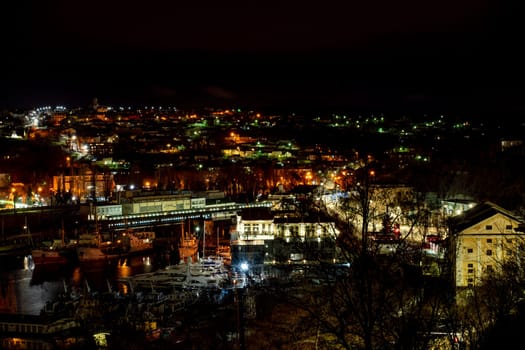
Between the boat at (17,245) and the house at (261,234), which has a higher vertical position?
the house at (261,234)

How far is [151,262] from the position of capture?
1258 centimetres

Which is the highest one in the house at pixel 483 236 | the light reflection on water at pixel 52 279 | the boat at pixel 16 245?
the house at pixel 483 236

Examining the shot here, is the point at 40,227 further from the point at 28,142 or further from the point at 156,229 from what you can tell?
→ the point at 28,142

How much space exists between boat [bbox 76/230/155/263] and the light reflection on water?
35 centimetres

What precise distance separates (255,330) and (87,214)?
1281cm

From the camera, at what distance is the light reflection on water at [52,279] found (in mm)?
9289

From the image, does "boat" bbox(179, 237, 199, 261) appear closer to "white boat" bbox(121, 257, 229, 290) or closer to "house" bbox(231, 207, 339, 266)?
"house" bbox(231, 207, 339, 266)

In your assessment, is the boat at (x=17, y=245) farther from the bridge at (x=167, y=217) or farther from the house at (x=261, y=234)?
the house at (x=261, y=234)

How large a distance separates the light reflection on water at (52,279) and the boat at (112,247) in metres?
0.35

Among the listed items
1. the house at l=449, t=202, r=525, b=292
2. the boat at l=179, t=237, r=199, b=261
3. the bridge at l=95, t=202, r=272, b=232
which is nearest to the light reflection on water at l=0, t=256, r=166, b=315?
the boat at l=179, t=237, r=199, b=261

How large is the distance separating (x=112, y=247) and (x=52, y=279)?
255 cm

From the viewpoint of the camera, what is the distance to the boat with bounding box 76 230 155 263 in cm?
1295

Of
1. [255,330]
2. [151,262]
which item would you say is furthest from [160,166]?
[255,330]

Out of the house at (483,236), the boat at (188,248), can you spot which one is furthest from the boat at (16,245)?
the house at (483,236)
